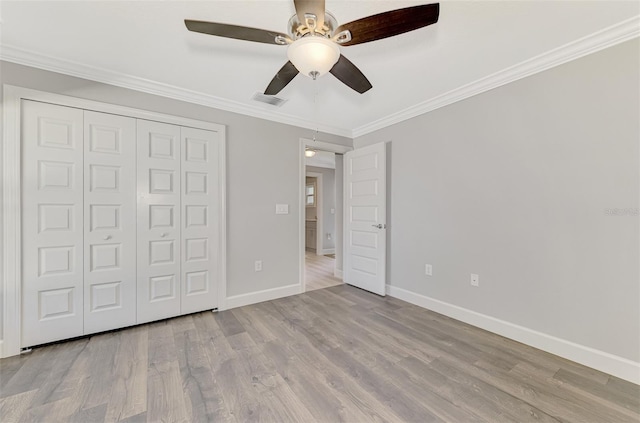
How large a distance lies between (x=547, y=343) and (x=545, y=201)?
1.17 metres

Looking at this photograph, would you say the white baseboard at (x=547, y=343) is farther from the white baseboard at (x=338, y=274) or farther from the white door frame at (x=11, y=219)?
the white door frame at (x=11, y=219)

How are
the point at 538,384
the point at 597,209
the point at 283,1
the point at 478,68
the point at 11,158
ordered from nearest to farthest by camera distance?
1. the point at 283,1
2. the point at 538,384
3. the point at 597,209
4. the point at 11,158
5. the point at 478,68

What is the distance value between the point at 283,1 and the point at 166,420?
2505 millimetres

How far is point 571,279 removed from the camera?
200 centimetres

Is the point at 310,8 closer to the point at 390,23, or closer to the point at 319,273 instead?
the point at 390,23

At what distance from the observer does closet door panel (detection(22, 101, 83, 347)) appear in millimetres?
2078

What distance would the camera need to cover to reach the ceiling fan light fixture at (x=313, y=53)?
1.39 meters

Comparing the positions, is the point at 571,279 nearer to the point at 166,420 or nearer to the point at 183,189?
the point at 166,420

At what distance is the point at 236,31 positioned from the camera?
144 cm

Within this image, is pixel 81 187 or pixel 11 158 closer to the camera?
pixel 11 158

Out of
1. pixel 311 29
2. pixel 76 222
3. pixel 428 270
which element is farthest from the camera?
pixel 428 270

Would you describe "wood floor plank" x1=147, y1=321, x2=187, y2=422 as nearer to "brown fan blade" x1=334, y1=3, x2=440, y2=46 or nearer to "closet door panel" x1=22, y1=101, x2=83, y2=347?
"closet door panel" x1=22, y1=101, x2=83, y2=347

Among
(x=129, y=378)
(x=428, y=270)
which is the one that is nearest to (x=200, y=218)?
(x=129, y=378)

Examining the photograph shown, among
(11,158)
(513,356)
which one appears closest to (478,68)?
(513,356)
